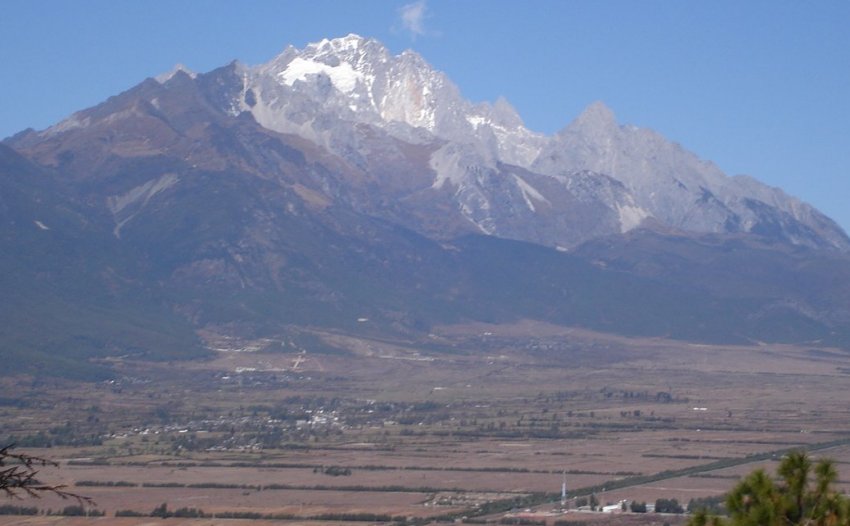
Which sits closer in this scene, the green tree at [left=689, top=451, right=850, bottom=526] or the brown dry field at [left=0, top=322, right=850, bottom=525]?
the green tree at [left=689, top=451, right=850, bottom=526]

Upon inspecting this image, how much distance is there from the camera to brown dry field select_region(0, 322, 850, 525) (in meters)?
88.8

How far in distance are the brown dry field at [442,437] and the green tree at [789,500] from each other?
53006 millimetres

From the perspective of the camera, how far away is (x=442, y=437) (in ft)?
418

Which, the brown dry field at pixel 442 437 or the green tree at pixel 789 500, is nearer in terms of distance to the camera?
the green tree at pixel 789 500

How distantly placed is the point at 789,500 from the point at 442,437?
102 metres

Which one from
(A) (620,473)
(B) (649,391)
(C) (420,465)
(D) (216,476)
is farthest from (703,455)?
(B) (649,391)

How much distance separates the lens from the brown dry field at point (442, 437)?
8881 cm

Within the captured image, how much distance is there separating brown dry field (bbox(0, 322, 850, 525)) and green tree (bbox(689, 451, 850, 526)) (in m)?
53.0

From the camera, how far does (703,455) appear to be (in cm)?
11169

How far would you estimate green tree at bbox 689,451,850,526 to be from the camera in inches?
1004

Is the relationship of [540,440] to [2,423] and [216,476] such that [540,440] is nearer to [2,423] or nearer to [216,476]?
[216,476]

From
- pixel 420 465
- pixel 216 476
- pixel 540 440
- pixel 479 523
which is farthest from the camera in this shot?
pixel 540 440

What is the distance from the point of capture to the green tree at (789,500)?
1004 inches

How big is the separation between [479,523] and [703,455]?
126 ft
